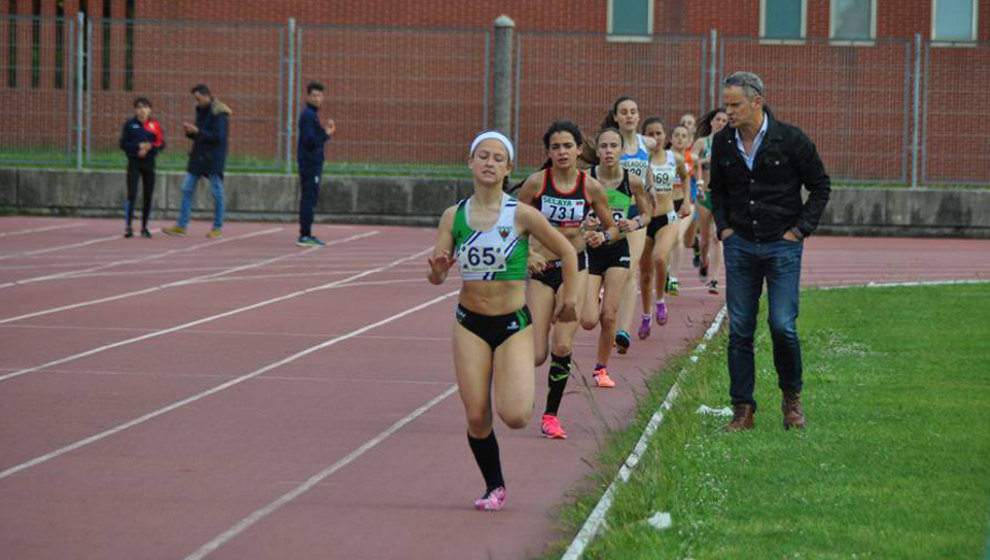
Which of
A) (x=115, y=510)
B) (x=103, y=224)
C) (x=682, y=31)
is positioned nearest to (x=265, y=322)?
(x=115, y=510)

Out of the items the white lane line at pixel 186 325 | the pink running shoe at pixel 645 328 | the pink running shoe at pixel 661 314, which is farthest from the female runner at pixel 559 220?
the pink running shoe at pixel 661 314

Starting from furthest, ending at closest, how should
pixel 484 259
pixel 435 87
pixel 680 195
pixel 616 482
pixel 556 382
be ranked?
pixel 435 87 < pixel 680 195 < pixel 556 382 < pixel 484 259 < pixel 616 482

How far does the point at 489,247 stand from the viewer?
890 centimetres

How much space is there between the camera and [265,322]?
16656 millimetres

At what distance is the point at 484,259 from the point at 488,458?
99 cm

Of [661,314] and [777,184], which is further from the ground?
[777,184]

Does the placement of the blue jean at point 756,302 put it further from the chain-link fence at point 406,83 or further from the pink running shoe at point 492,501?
the chain-link fence at point 406,83

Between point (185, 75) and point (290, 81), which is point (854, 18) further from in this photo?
point (185, 75)

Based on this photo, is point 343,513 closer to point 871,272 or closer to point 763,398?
point 763,398

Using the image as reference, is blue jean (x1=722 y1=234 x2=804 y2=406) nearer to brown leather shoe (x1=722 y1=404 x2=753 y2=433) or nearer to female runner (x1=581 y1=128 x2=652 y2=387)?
brown leather shoe (x1=722 y1=404 x2=753 y2=433)

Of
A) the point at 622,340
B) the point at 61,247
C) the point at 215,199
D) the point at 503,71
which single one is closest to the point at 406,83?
the point at 503,71

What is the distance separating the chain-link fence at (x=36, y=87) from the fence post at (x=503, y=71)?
274 inches

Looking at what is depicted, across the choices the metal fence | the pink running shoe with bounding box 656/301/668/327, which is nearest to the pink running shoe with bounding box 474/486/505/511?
the pink running shoe with bounding box 656/301/668/327

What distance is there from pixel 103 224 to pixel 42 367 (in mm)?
15766
